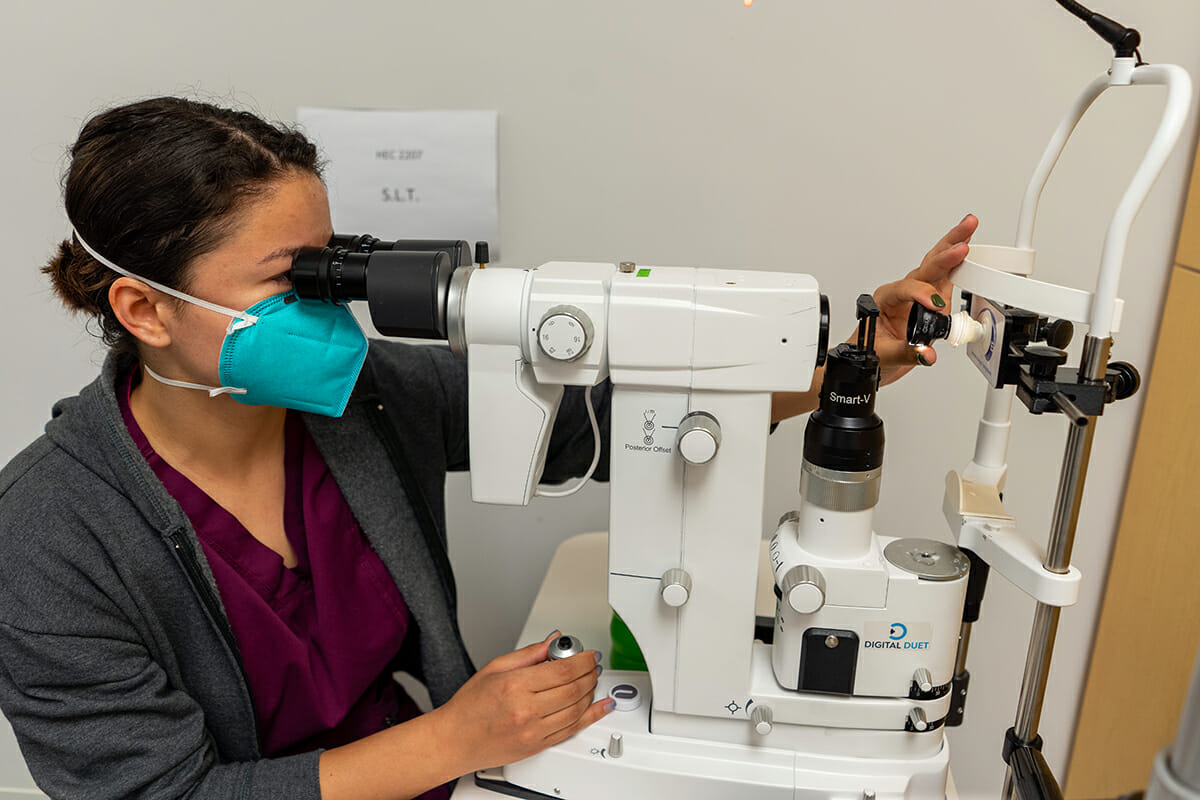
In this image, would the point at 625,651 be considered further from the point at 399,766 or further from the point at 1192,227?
the point at 1192,227

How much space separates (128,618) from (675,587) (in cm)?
58

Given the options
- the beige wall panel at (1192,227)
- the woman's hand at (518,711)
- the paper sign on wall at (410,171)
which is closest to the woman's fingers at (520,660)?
the woman's hand at (518,711)

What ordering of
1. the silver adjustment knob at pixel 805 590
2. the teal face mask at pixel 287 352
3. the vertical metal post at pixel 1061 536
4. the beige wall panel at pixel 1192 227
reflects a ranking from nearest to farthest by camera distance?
1. the vertical metal post at pixel 1061 536
2. the silver adjustment knob at pixel 805 590
3. the teal face mask at pixel 287 352
4. the beige wall panel at pixel 1192 227

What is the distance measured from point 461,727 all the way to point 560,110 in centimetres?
92

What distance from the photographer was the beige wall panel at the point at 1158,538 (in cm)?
118

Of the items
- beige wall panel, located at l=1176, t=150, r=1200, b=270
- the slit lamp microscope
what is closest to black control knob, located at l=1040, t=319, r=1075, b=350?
the slit lamp microscope

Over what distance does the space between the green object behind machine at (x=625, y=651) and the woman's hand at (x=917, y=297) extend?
1.41 feet

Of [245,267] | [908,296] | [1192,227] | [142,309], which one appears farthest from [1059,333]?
[142,309]

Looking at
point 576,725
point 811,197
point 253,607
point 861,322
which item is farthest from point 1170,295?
point 253,607

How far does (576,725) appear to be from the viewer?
0.85 m

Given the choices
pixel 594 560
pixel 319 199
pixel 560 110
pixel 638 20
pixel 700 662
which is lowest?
pixel 594 560

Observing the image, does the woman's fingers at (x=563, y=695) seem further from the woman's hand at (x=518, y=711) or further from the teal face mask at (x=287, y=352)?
the teal face mask at (x=287, y=352)

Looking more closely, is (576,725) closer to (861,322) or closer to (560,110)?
(861,322)

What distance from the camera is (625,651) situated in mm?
962
